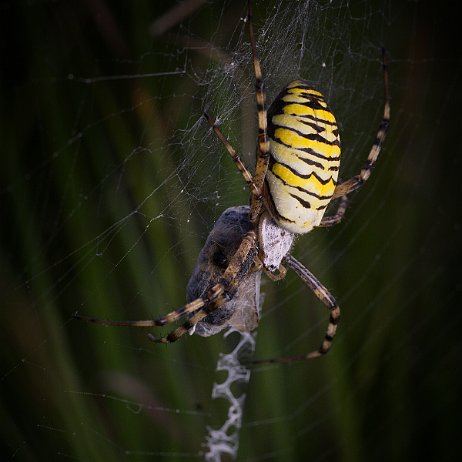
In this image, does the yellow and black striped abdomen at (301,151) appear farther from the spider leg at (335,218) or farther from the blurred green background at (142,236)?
the spider leg at (335,218)

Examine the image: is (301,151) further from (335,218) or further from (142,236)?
(335,218)

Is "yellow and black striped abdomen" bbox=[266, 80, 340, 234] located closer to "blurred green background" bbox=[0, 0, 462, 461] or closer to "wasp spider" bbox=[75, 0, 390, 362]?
"wasp spider" bbox=[75, 0, 390, 362]

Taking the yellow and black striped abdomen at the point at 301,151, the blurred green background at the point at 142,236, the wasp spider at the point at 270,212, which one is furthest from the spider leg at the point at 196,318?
the yellow and black striped abdomen at the point at 301,151

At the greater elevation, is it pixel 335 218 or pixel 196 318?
pixel 335 218

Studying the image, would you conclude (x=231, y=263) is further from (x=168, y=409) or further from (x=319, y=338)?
(x=319, y=338)

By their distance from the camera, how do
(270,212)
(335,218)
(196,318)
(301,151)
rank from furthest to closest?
→ (335,218) < (196,318) < (270,212) < (301,151)

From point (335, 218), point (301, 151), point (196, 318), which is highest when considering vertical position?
point (301, 151)

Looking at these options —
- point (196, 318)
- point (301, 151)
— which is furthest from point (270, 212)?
point (196, 318)

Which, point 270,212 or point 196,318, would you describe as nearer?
point 270,212

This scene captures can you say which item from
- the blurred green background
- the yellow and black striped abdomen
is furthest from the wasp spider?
the blurred green background
